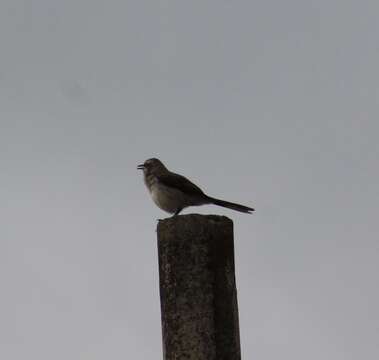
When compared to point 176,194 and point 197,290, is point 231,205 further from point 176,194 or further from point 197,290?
point 197,290

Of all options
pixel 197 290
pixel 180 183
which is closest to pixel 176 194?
pixel 180 183

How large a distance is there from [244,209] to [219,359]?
2454 millimetres

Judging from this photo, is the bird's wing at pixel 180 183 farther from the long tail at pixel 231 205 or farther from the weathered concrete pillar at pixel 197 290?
the weathered concrete pillar at pixel 197 290

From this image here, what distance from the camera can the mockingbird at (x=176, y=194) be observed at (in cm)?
962

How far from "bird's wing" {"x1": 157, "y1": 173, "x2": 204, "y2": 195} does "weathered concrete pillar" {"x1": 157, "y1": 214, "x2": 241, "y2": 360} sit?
2162 mm

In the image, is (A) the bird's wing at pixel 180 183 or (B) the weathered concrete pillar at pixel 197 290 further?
(A) the bird's wing at pixel 180 183

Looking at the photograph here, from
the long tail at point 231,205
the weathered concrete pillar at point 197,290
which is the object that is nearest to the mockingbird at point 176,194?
the long tail at point 231,205

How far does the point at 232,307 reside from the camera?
7.27 metres

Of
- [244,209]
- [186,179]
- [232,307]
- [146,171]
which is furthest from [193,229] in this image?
[146,171]

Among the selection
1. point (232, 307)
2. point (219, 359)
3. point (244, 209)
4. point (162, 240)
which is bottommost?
point (219, 359)

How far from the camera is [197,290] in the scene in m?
7.18

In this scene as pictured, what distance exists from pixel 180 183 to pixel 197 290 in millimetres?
2778

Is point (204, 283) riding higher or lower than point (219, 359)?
higher

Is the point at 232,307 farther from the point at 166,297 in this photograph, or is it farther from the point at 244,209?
the point at 244,209
